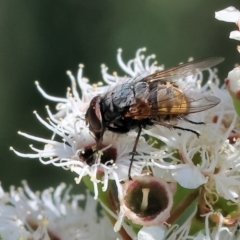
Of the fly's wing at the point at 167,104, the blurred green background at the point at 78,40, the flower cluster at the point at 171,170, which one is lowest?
the blurred green background at the point at 78,40

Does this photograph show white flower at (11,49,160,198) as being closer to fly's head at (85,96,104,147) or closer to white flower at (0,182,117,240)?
fly's head at (85,96,104,147)

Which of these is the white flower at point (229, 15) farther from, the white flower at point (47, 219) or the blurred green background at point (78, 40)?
the blurred green background at point (78, 40)

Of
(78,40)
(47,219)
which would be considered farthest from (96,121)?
(78,40)

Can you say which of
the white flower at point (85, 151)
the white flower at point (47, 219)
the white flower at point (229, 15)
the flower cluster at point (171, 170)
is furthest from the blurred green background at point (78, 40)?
the white flower at point (229, 15)

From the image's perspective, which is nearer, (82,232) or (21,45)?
(82,232)

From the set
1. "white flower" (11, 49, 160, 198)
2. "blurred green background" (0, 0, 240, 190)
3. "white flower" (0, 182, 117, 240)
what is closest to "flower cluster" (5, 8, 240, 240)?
"white flower" (11, 49, 160, 198)

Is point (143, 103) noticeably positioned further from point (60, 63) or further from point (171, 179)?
point (60, 63)

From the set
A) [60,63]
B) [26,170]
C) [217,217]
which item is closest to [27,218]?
[217,217]
